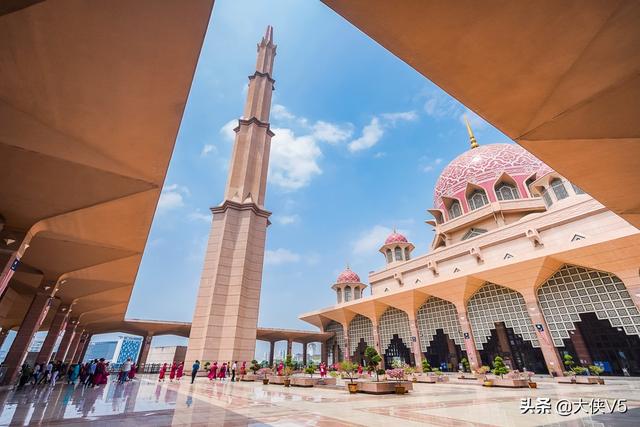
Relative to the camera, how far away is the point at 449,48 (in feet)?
12.1

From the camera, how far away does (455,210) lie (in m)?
28.8

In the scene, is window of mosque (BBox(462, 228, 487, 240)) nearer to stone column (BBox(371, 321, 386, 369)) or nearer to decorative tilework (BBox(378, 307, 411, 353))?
decorative tilework (BBox(378, 307, 411, 353))

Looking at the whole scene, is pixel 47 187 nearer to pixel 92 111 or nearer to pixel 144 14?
pixel 92 111

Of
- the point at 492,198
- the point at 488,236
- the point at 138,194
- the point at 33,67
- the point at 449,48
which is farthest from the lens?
the point at 492,198

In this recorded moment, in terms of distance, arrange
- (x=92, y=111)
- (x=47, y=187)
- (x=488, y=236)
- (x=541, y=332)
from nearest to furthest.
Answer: (x=92, y=111)
(x=47, y=187)
(x=541, y=332)
(x=488, y=236)

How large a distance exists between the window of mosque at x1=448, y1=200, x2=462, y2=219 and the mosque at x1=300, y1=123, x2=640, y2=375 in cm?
10

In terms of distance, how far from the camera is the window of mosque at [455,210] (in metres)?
28.4

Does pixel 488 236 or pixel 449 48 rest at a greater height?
pixel 488 236

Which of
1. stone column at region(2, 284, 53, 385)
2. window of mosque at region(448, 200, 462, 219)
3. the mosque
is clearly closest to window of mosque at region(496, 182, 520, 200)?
the mosque

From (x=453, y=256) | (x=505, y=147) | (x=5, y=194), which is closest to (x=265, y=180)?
(x=453, y=256)

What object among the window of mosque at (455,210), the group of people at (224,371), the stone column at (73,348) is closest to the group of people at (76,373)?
the group of people at (224,371)

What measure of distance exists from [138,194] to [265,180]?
17.3m

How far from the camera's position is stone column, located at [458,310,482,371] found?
19.1 metres

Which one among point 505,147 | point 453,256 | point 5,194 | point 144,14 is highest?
point 505,147
